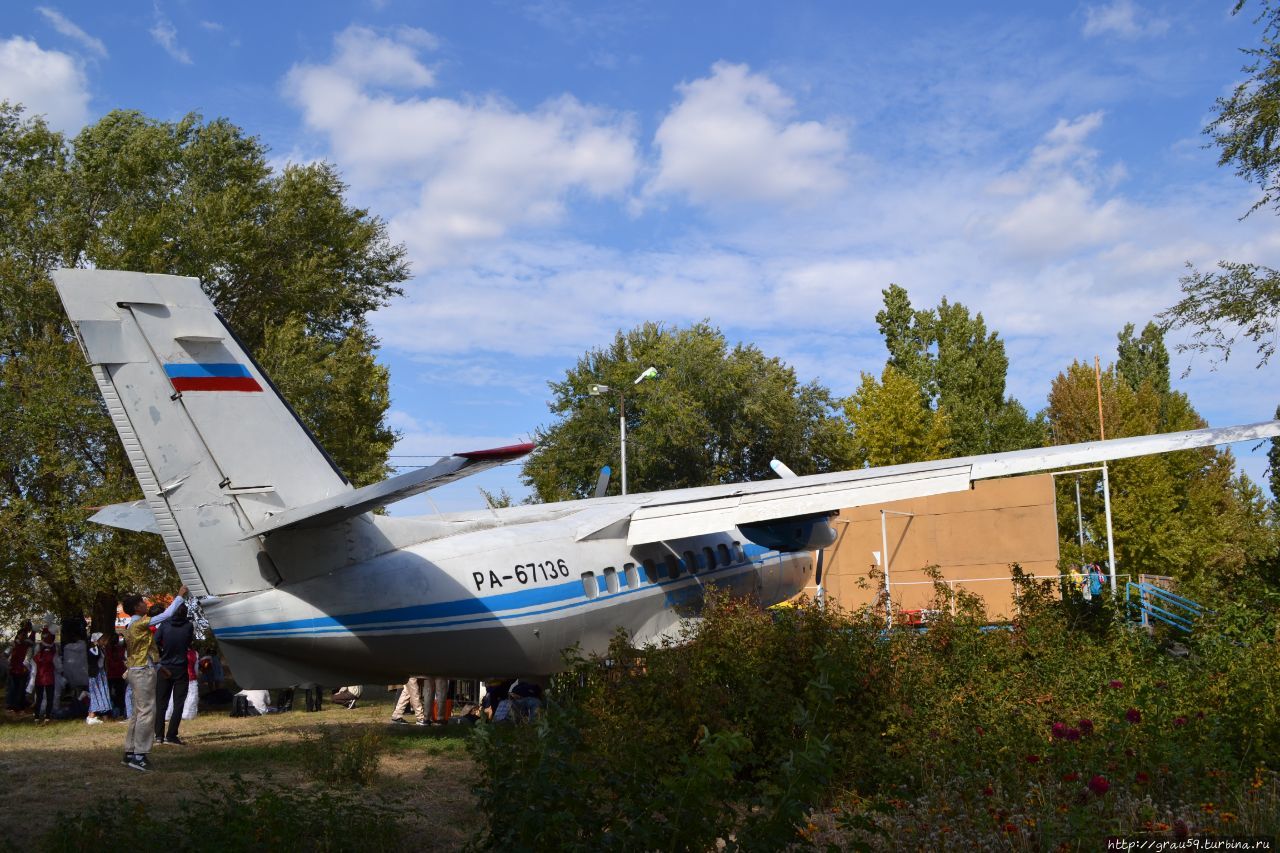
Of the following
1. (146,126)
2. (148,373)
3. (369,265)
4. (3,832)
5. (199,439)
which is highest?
(146,126)

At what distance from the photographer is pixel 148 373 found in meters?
12.1

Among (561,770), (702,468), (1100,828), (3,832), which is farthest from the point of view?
(702,468)

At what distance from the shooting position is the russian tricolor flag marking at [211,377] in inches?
482

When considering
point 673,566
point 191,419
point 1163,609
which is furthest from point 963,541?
point 191,419

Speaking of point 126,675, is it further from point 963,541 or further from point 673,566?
point 963,541

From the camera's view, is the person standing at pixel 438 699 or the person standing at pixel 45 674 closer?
the person standing at pixel 438 699

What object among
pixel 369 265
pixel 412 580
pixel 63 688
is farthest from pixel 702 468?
pixel 412 580

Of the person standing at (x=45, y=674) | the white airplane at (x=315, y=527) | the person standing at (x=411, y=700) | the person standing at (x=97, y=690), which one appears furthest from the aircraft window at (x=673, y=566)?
the person standing at (x=45, y=674)

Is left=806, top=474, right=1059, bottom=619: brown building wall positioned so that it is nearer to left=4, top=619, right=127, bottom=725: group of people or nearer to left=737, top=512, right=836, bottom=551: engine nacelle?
left=737, top=512, right=836, bottom=551: engine nacelle

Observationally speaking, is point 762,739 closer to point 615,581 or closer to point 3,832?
point 615,581

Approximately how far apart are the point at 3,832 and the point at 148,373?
5265mm

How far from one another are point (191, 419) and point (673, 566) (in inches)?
329

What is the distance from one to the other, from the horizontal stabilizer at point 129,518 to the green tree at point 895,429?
39.1m

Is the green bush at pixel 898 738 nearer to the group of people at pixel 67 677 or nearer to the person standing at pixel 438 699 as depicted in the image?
the person standing at pixel 438 699
